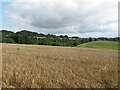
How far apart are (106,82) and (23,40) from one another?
317 feet

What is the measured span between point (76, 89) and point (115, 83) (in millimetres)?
1429

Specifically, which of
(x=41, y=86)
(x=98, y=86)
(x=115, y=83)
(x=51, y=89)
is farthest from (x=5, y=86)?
(x=115, y=83)

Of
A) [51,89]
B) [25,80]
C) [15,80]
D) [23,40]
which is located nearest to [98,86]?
[51,89]

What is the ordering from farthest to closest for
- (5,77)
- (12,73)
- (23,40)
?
1. (23,40)
2. (12,73)
3. (5,77)

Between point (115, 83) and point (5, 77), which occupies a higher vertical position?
point (5, 77)

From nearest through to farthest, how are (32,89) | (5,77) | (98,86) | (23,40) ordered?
(32,89), (98,86), (5,77), (23,40)

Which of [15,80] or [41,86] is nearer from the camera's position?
[41,86]

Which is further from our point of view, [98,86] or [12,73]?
[12,73]

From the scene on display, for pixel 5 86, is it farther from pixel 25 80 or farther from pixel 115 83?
pixel 115 83

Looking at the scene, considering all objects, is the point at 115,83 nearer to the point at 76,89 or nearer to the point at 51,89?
the point at 76,89

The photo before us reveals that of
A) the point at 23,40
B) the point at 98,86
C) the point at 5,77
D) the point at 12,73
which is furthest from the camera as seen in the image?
the point at 23,40

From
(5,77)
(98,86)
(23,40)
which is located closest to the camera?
(98,86)

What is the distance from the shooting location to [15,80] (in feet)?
10.1

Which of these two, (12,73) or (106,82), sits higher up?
(12,73)
